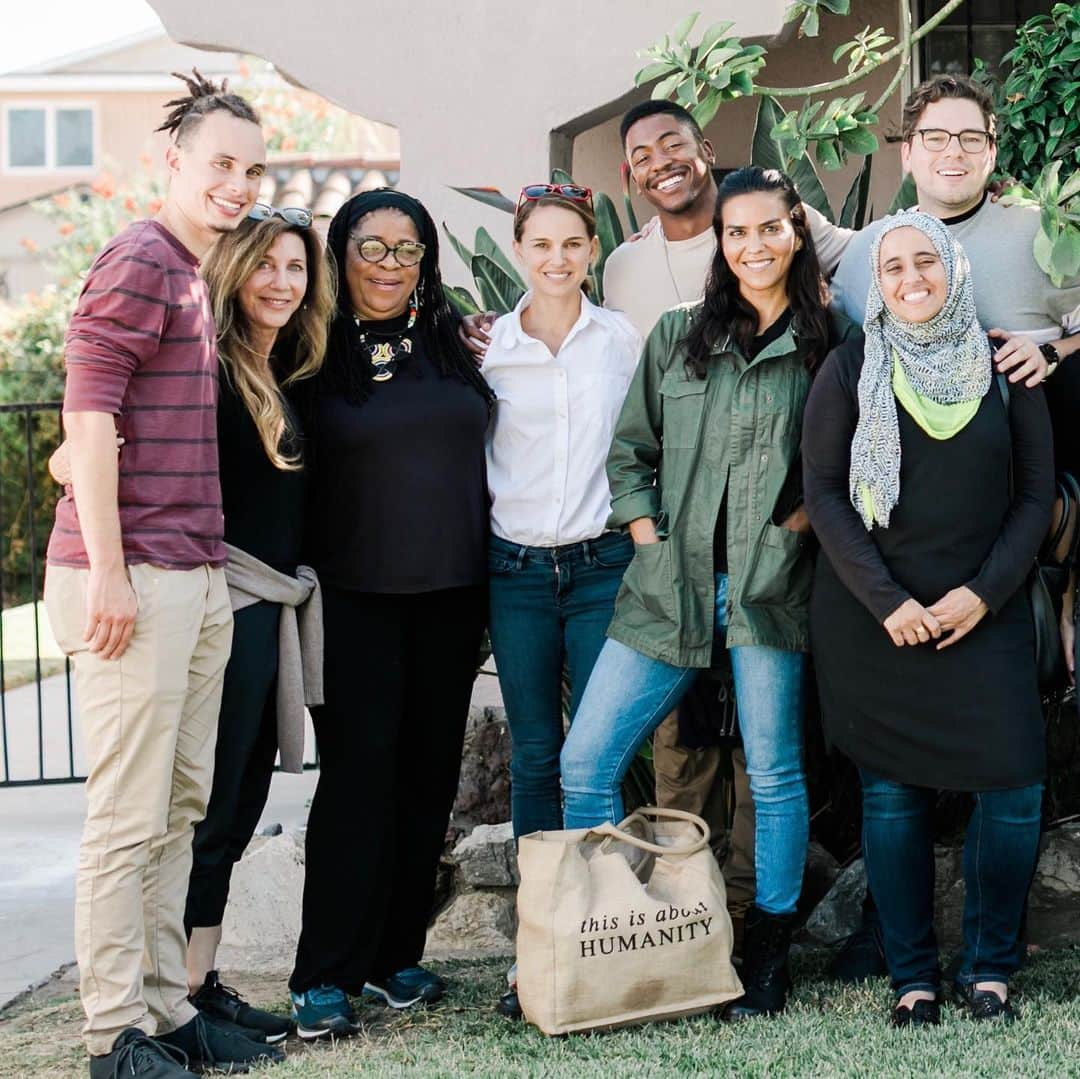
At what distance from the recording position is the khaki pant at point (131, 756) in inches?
144

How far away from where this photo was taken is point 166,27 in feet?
23.2

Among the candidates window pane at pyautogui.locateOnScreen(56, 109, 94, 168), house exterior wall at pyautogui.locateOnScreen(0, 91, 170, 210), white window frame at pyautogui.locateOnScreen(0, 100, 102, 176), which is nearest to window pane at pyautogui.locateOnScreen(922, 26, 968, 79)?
house exterior wall at pyautogui.locateOnScreen(0, 91, 170, 210)

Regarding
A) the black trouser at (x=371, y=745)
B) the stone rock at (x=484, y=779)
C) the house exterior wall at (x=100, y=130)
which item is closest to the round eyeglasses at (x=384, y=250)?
the black trouser at (x=371, y=745)

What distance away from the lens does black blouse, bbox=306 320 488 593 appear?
13.5 ft

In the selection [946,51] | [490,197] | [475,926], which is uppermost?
[946,51]

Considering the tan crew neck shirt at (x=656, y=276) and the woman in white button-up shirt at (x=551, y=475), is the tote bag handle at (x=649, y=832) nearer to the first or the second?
the woman in white button-up shirt at (x=551, y=475)

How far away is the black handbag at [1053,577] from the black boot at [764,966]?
905 millimetres

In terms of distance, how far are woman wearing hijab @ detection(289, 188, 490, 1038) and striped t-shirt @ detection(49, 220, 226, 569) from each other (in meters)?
0.44

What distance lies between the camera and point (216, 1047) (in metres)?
3.95

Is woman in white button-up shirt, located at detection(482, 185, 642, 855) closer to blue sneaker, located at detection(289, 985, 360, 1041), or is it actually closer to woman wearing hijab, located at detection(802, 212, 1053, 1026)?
woman wearing hijab, located at detection(802, 212, 1053, 1026)

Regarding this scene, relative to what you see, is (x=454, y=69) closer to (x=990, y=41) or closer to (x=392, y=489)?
(x=990, y=41)

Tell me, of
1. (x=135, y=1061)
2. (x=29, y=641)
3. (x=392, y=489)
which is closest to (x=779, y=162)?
(x=392, y=489)

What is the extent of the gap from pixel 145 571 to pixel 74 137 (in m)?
31.8

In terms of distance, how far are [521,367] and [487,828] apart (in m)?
1.96
